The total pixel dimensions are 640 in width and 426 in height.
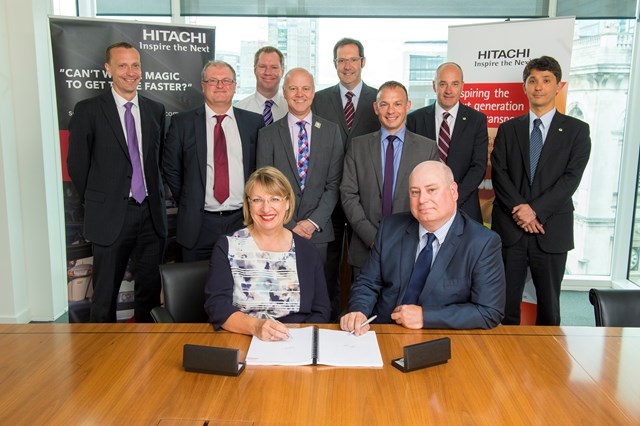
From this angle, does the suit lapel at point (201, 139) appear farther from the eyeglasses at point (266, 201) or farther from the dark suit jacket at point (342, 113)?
the eyeglasses at point (266, 201)

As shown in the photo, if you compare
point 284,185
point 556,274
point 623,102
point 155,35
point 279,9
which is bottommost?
point 556,274

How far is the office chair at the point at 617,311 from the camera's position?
236 centimetres

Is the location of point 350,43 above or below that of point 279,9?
below

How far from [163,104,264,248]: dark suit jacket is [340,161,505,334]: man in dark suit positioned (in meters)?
1.50

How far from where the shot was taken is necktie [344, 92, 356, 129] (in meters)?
4.10

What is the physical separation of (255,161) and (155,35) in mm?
1440

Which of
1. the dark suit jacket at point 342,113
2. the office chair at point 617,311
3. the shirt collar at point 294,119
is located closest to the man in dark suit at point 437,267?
the office chair at point 617,311

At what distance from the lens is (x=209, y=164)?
367 cm

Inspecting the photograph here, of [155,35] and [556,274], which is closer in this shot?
[556,274]

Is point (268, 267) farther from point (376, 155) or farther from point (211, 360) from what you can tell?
point (376, 155)

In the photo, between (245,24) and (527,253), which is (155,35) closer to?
(245,24)

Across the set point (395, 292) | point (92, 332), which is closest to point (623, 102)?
point (395, 292)

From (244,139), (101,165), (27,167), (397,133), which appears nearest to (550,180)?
(397,133)

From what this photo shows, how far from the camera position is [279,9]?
516 centimetres
